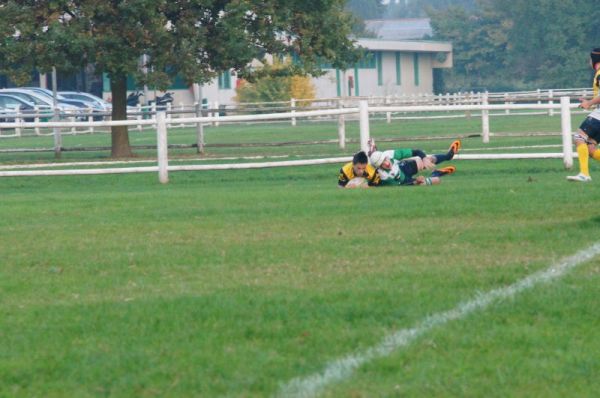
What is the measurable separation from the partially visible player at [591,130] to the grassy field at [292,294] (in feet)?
2.24

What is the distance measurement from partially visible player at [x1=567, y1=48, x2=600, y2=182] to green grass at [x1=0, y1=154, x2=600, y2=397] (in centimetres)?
61

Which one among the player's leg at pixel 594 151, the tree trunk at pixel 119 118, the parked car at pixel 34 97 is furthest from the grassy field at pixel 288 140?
the player's leg at pixel 594 151

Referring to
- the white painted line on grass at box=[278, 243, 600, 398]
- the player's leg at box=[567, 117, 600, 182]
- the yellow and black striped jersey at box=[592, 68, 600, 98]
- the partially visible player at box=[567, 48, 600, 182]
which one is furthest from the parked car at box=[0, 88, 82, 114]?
the white painted line on grass at box=[278, 243, 600, 398]

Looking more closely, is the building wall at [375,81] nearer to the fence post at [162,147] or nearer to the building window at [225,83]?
the building window at [225,83]

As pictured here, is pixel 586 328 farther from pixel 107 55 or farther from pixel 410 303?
pixel 107 55

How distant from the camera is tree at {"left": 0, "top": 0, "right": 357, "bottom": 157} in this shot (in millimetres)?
27234

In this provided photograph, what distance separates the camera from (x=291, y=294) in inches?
333

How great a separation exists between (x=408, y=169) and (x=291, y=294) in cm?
923

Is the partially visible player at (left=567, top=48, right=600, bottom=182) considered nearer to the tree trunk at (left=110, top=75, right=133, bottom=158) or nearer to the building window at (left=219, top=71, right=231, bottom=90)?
the tree trunk at (left=110, top=75, right=133, bottom=158)

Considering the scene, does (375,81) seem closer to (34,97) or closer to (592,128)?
(34,97)

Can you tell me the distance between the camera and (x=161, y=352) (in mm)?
6895

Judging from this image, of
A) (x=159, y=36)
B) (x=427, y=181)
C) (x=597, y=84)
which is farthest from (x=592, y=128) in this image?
(x=159, y=36)

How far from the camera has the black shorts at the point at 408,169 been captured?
687 inches

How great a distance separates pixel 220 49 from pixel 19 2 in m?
4.29
